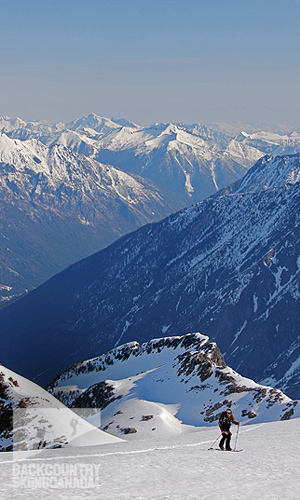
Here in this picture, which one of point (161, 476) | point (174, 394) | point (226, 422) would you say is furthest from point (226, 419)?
point (174, 394)

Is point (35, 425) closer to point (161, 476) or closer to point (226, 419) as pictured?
point (226, 419)

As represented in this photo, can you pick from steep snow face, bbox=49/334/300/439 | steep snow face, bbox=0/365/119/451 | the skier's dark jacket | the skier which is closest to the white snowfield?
the skier

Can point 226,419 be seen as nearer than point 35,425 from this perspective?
Yes

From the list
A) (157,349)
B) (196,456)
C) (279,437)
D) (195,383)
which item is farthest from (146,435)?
(157,349)

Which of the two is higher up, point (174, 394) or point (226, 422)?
point (174, 394)

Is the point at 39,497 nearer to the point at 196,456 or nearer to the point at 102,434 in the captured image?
the point at 196,456

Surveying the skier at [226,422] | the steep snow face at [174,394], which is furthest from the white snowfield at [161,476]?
the steep snow face at [174,394]

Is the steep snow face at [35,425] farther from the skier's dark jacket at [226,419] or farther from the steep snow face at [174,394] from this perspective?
the steep snow face at [174,394]
